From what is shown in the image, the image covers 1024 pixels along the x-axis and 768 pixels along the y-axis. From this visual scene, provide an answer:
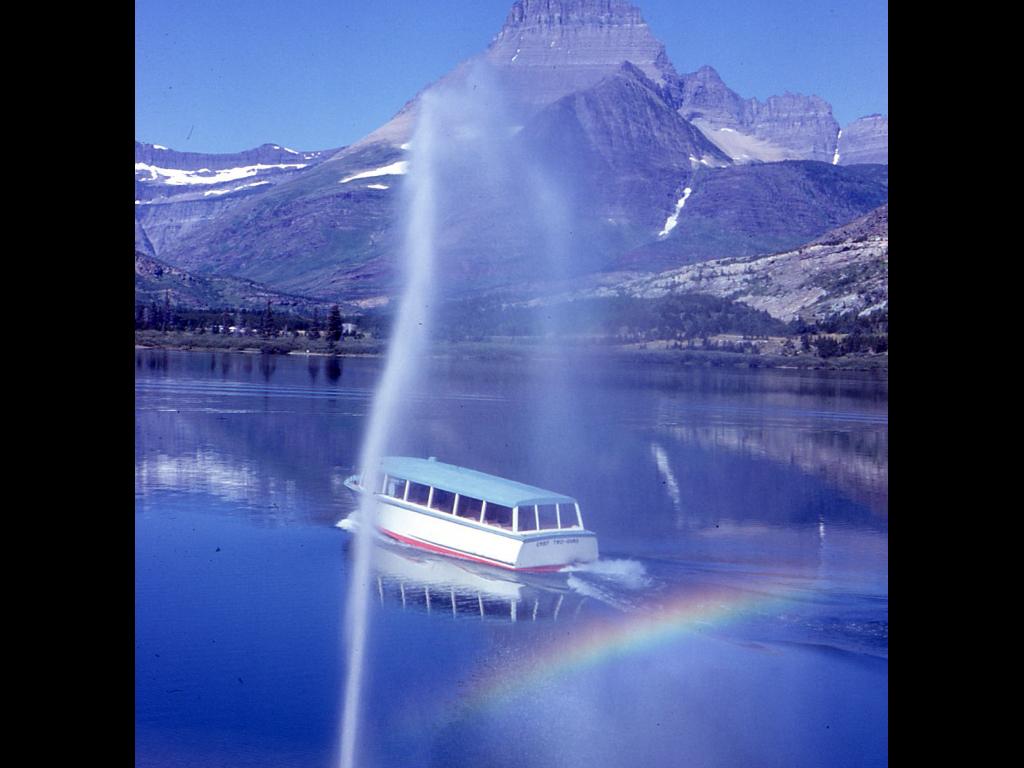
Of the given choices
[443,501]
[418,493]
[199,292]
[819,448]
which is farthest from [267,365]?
[443,501]

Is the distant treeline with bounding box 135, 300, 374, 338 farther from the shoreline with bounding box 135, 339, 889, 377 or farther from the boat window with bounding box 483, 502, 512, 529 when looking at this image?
the boat window with bounding box 483, 502, 512, 529

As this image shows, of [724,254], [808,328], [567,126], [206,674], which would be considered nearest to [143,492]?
[206,674]

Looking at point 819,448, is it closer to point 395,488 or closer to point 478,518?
point 395,488

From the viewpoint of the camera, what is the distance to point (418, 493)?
23.3 m

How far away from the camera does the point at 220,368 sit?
66188mm

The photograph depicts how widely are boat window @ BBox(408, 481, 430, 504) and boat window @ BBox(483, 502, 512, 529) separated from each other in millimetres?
1855

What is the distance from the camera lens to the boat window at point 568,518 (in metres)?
22.1

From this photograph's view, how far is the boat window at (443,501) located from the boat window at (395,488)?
0.81 meters

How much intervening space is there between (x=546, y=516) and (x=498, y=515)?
3.65ft

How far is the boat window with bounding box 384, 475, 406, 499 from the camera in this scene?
23328 millimetres

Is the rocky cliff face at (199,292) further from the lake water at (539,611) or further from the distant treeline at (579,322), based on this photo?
the lake water at (539,611)

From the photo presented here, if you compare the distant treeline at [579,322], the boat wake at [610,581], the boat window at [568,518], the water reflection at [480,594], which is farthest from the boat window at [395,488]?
the distant treeline at [579,322]
